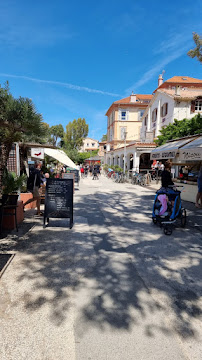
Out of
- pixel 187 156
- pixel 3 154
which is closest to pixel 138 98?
pixel 187 156

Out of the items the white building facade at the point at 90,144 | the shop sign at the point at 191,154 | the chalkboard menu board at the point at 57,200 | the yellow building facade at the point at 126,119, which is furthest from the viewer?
the white building facade at the point at 90,144

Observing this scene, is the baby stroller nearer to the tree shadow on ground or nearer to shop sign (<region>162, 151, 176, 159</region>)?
the tree shadow on ground

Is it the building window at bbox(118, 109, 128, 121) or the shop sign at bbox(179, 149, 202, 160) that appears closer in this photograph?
the shop sign at bbox(179, 149, 202, 160)

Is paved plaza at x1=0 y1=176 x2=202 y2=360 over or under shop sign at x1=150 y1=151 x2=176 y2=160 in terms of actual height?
under

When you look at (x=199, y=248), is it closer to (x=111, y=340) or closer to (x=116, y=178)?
(x=111, y=340)

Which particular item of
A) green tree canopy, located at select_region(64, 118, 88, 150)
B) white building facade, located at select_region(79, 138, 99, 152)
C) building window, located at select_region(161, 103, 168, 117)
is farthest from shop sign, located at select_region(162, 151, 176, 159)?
white building facade, located at select_region(79, 138, 99, 152)

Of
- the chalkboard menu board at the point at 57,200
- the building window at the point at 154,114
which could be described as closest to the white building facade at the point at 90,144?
the building window at the point at 154,114

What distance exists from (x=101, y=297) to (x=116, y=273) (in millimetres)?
672

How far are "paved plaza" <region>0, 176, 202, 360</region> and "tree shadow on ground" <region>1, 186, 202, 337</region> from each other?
0.04ft

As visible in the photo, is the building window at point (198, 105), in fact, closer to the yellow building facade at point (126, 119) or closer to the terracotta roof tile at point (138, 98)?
the yellow building facade at point (126, 119)

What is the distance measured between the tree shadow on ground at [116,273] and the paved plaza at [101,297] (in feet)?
0.04

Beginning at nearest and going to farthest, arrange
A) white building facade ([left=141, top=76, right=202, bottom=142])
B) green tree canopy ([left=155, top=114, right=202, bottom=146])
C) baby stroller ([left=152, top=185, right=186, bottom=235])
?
baby stroller ([left=152, top=185, right=186, bottom=235]), green tree canopy ([left=155, top=114, right=202, bottom=146]), white building facade ([left=141, top=76, right=202, bottom=142])

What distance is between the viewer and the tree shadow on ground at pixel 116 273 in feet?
8.37

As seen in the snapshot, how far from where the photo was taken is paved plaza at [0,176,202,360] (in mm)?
2074
